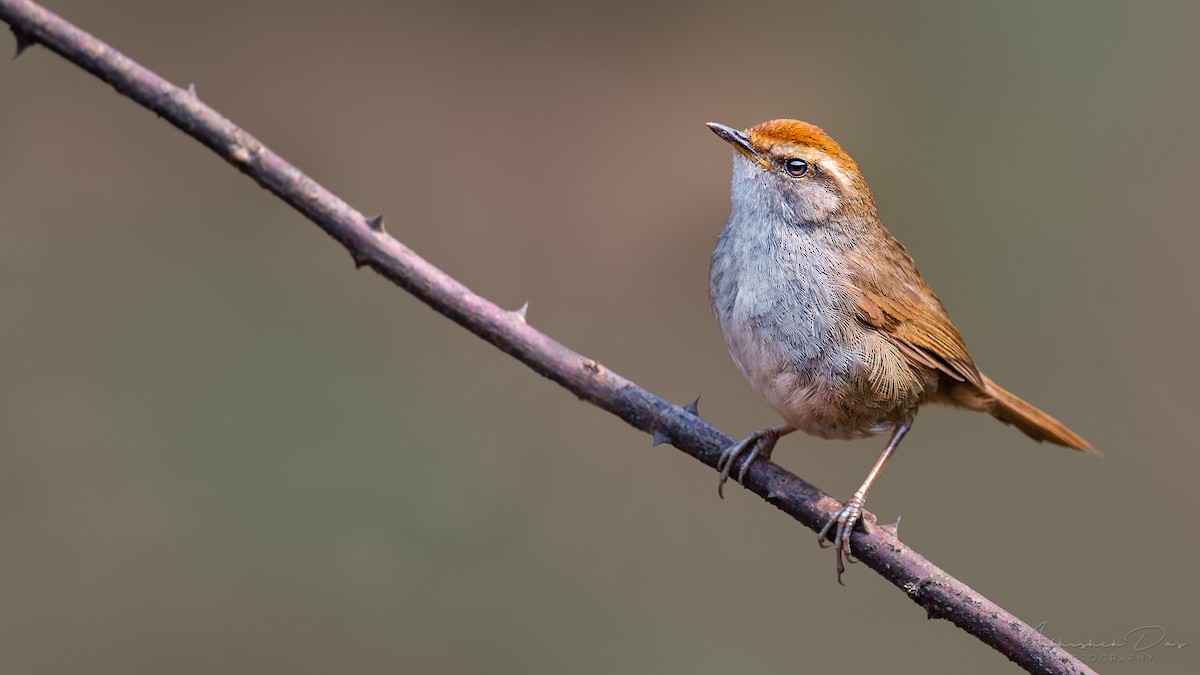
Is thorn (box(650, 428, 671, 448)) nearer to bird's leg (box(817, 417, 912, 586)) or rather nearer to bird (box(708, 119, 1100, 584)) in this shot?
bird (box(708, 119, 1100, 584))

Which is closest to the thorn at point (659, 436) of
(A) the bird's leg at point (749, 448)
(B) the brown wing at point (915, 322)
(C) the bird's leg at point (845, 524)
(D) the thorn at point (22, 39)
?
(A) the bird's leg at point (749, 448)

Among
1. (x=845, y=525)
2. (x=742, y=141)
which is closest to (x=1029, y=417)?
(x=845, y=525)

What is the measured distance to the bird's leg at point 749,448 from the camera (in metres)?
3.02

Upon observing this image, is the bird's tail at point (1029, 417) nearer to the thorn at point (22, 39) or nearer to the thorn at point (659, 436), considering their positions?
the thorn at point (659, 436)

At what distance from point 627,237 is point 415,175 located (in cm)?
132

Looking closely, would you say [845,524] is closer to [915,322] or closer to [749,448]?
[749,448]

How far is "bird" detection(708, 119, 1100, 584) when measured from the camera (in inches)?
125

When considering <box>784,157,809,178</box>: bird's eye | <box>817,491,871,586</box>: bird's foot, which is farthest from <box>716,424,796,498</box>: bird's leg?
<box>784,157,809,178</box>: bird's eye

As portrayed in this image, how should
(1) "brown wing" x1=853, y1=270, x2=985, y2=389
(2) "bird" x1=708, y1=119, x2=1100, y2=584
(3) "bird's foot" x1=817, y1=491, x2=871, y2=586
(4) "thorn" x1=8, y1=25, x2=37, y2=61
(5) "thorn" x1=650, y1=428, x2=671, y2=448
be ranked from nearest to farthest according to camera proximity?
1. (4) "thorn" x1=8, y1=25, x2=37, y2=61
2. (5) "thorn" x1=650, y1=428, x2=671, y2=448
3. (3) "bird's foot" x1=817, y1=491, x2=871, y2=586
4. (2) "bird" x1=708, y1=119, x2=1100, y2=584
5. (1) "brown wing" x1=853, y1=270, x2=985, y2=389

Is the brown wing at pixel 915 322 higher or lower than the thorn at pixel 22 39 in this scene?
higher

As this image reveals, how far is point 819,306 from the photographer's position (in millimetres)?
3209

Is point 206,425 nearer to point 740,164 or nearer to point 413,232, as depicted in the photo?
point 413,232

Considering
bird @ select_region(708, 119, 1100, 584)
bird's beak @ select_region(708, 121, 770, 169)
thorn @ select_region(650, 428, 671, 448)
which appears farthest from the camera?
bird's beak @ select_region(708, 121, 770, 169)

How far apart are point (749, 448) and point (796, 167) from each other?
97 cm
